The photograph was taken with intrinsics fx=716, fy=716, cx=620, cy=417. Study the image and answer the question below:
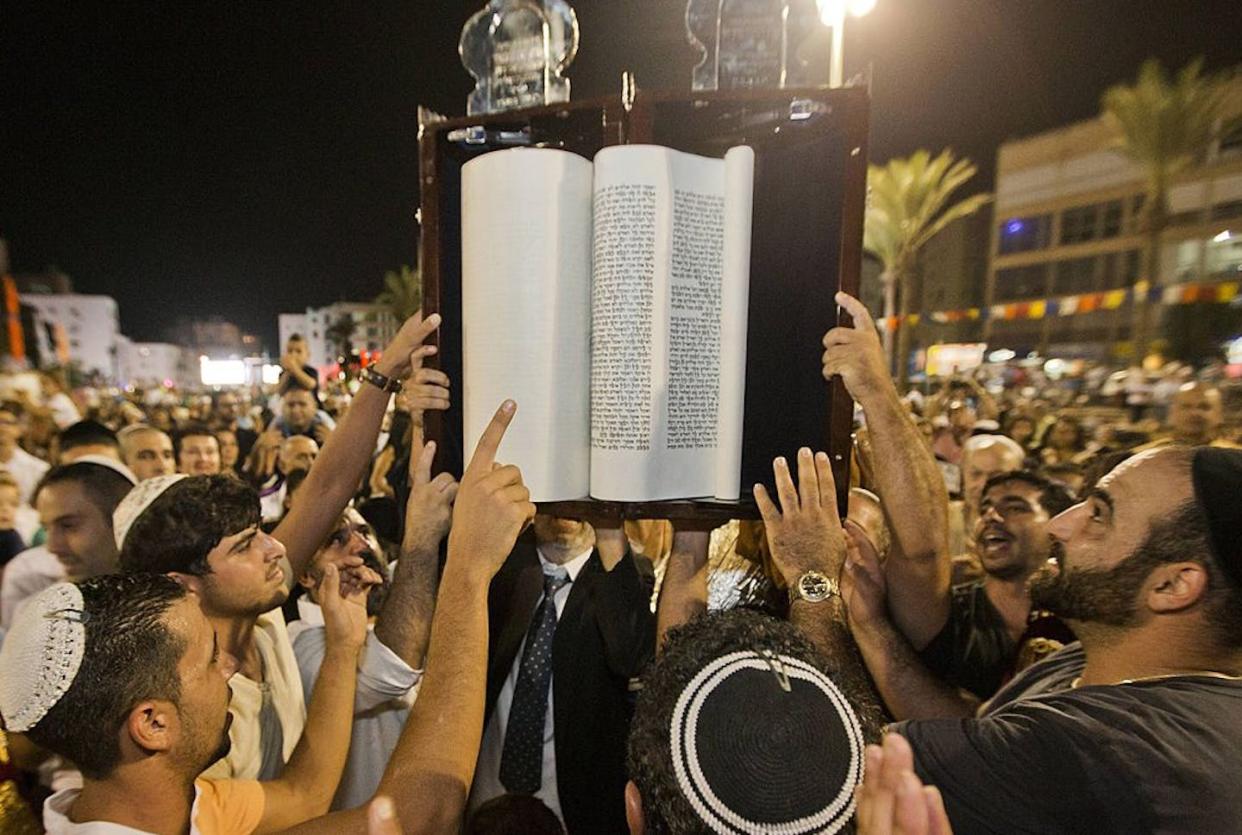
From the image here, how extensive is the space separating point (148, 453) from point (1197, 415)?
27.7 ft

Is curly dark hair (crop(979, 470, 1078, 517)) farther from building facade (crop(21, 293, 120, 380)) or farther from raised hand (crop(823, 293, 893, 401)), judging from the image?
building facade (crop(21, 293, 120, 380))

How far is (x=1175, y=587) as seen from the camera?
1.60 metres

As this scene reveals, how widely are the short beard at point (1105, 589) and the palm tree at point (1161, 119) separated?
20988 mm

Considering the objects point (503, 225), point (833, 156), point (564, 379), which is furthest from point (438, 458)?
point (833, 156)

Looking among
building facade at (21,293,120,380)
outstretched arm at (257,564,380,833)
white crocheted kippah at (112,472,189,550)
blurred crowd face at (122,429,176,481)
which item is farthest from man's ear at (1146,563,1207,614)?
building facade at (21,293,120,380)

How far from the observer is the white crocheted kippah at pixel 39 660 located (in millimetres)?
1401

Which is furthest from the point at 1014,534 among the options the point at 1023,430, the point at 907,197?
the point at 907,197

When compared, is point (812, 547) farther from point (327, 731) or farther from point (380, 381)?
point (327, 731)

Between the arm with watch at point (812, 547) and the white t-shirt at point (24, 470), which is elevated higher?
the arm with watch at point (812, 547)

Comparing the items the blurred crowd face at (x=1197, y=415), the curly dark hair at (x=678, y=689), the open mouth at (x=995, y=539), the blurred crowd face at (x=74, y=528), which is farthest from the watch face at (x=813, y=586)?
the blurred crowd face at (x=1197, y=415)

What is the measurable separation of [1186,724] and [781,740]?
89cm

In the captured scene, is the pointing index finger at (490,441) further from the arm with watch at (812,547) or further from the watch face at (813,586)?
the watch face at (813,586)

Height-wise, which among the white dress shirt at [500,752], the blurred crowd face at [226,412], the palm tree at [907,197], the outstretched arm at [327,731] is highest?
the palm tree at [907,197]

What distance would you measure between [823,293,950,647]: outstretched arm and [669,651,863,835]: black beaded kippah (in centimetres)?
62
